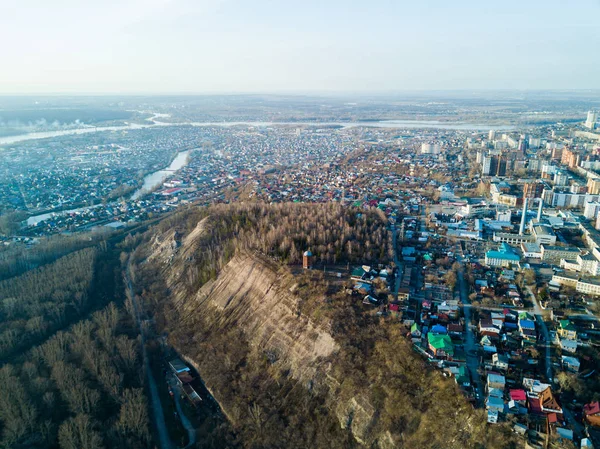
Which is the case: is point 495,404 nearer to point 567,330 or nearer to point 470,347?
point 470,347

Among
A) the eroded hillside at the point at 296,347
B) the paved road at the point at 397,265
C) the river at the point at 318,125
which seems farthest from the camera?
the river at the point at 318,125

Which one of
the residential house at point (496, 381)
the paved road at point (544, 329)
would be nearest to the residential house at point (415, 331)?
the residential house at point (496, 381)

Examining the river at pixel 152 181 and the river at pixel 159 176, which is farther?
the river at pixel 159 176

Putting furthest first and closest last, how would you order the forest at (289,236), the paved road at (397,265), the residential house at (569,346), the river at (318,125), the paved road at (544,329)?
1. the river at (318,125)
2. the forest at (289,236)
3. the paved road at (397,265)
4. the residential house at (569,346)
5. the paved road at (544,329)

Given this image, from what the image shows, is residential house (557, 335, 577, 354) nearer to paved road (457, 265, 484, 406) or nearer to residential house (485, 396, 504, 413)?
paved road (457, 265, 484, 406)

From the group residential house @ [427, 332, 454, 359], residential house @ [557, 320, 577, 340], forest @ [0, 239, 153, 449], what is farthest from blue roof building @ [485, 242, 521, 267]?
forest @ [0, 239, 153, 449]

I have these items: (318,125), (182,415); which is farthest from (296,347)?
(318,125)

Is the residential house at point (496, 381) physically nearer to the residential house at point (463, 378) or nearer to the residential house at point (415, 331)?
the residential house at point (463, 378)
